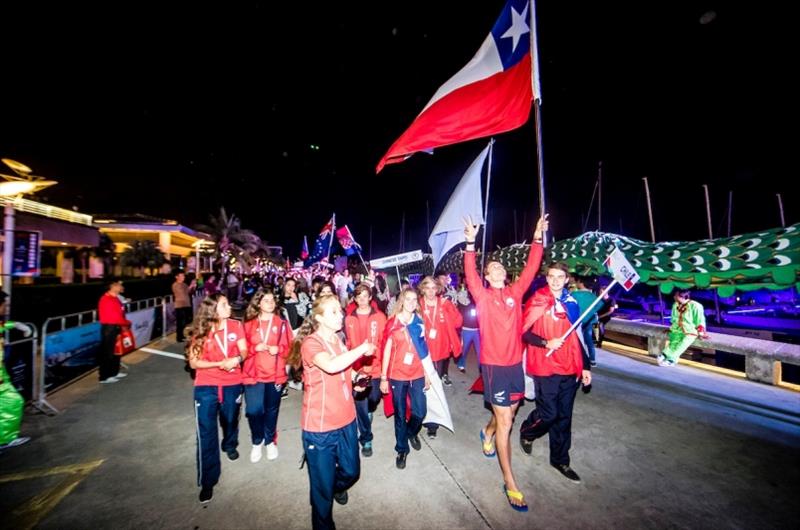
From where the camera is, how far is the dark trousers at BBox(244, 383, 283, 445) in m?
3.77

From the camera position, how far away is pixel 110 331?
22.1ft

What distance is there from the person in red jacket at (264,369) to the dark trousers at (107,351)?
16.1 feet

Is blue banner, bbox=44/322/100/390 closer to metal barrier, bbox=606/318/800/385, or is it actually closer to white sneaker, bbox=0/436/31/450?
white sneaker, bbox=0/436/31/450

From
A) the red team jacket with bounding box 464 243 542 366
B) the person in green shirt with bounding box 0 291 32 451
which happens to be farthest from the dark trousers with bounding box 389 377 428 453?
the person in green shirt with bounding box 0 291 32 451

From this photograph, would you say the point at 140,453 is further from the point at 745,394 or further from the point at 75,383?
the point at 745,394

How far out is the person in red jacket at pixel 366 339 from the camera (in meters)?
4.01

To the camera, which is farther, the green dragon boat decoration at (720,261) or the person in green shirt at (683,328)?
the person in green shirt at (683,328)

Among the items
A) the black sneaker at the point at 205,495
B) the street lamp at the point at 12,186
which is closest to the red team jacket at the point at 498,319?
the black sneaker at the point at 205,495

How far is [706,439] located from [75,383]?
10.9 m

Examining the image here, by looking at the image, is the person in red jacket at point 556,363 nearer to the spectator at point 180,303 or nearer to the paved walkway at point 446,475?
the paved walkway at point 446,475

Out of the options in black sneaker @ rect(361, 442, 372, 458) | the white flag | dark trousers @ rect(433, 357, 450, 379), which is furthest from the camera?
dark trousers @ rect(433, 357, 450, 379)

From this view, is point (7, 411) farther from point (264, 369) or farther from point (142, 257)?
point (142, 257)

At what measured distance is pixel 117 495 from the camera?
3268 millimetres

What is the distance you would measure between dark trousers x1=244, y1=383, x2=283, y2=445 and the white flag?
2739 millimetres
